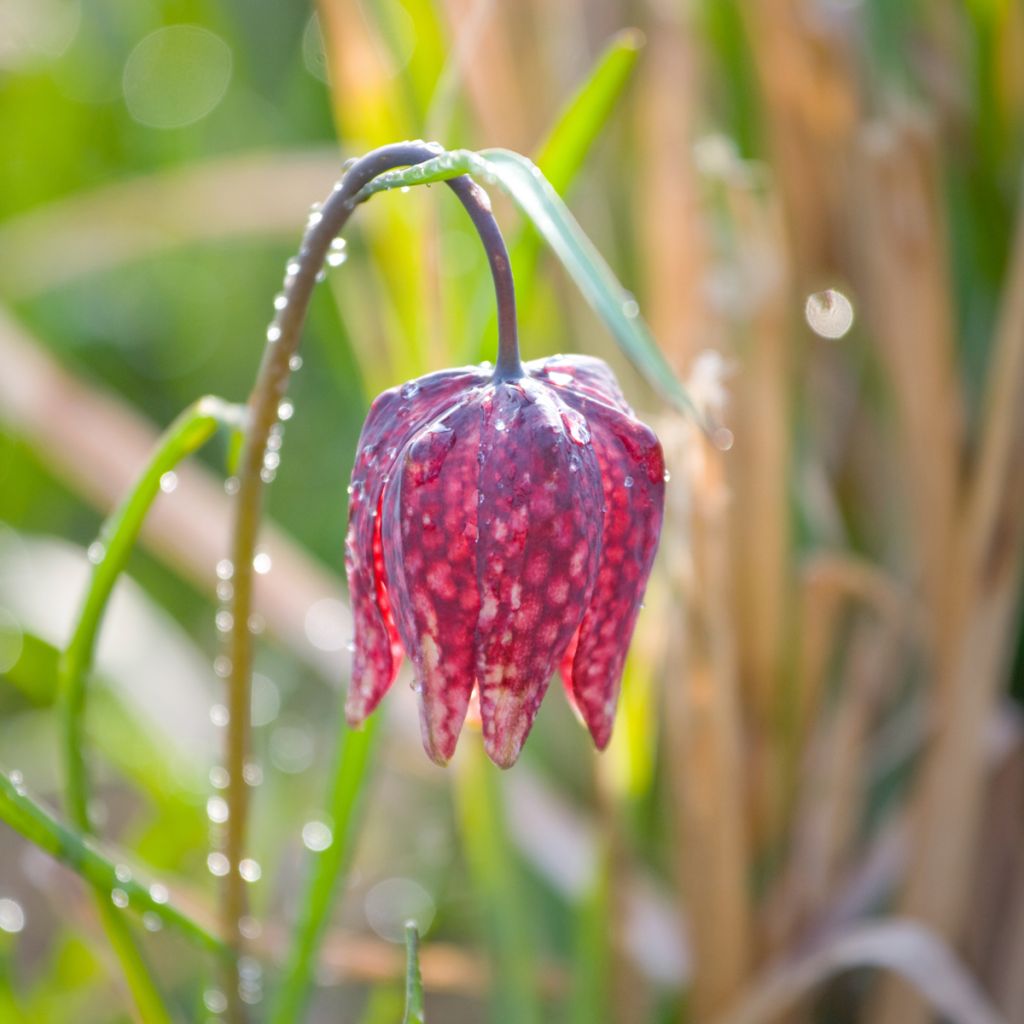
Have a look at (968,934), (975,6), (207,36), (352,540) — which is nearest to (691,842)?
(968,934)

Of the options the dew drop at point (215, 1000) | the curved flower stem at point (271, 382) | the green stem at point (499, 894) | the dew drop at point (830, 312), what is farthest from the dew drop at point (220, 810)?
the dew drop at point (830, 312)

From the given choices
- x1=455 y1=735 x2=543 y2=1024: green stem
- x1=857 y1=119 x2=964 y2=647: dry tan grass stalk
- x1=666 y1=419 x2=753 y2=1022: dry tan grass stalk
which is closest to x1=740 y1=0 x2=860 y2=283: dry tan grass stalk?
x1=857 y1=119 x2=964 y2=647: dry tan grass stalk

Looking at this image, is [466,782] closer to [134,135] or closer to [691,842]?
[691,842]

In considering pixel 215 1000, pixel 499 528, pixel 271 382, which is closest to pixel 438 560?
pixel 499 528

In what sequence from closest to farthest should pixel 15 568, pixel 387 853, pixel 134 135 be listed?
pixel 387 853 → pixel 15 568 → pixel 134 135

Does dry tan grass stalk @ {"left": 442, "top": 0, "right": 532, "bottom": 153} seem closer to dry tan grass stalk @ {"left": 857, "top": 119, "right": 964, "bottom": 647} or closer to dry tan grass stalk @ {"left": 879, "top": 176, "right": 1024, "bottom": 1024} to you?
dry tan grass stalk @ {"left": 857, "top": 119, "right": 964, "bottom": 647}

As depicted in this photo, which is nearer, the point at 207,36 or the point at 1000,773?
the point at 1000,773

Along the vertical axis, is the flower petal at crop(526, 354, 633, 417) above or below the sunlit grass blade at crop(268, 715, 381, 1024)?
above
